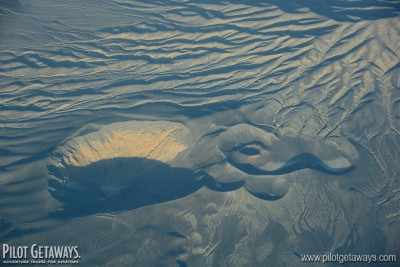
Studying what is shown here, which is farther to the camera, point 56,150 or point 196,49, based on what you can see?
point 196,49

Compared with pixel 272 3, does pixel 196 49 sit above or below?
below

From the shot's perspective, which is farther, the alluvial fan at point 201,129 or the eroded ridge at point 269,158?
the eroded ridge at point 269,158

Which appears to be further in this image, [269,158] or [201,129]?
[201,129]

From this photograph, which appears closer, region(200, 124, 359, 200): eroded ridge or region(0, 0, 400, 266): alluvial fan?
region(0, 0, 400, 266): alluvial fan

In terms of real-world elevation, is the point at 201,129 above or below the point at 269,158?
above

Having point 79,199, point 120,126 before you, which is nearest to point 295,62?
point 120,126

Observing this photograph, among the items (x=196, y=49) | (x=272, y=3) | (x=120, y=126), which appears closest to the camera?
(x=120, y=126)

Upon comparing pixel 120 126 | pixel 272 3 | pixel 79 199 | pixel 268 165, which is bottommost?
pixel 79 199

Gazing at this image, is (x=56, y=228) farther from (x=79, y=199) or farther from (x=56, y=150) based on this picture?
(x=56, y=150)
